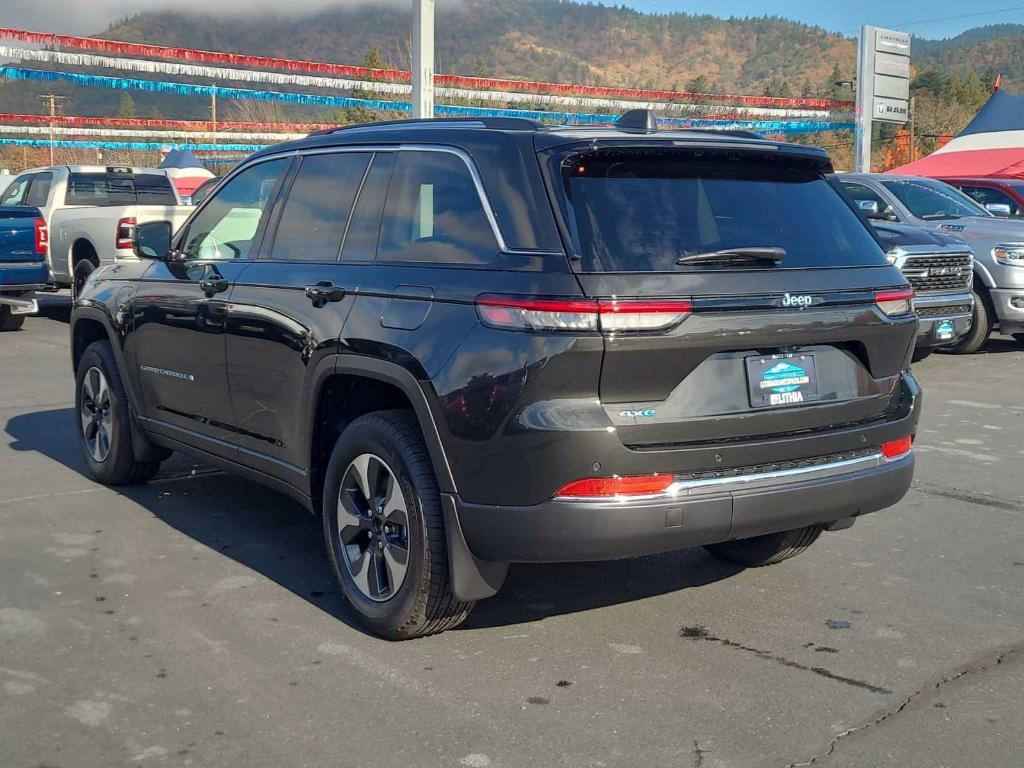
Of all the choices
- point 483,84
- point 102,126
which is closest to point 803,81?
point 102,126

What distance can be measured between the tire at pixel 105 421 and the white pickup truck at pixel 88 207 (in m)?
7.62

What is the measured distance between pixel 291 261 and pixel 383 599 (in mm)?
1528

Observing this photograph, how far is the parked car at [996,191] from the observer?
15.1m

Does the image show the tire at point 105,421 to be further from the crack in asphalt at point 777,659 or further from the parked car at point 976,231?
the parked car at point 976,231

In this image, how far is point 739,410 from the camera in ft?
12.7

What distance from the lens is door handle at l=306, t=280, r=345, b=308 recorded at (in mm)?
4508

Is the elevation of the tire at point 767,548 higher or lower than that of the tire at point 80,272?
lower

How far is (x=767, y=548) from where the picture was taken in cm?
513

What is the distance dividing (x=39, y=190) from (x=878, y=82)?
19.2 m

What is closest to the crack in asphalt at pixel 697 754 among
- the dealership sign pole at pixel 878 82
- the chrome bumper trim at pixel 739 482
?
the chrome bumper trim at pixel 739 482

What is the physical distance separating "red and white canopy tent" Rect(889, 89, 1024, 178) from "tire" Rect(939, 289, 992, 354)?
13.0 meters

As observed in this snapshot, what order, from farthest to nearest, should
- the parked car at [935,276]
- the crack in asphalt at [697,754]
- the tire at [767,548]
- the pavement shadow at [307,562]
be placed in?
the parked car at [935,276]
the tire at [767,548]
the pavement shadow at [307,562]
the crack in asphalt at [697,754]

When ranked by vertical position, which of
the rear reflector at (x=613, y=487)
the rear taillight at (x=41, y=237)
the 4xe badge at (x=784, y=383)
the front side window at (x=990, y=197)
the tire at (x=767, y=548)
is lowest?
the tire at (x=767, y=548)

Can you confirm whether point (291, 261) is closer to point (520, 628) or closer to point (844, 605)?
point (520, 628)
